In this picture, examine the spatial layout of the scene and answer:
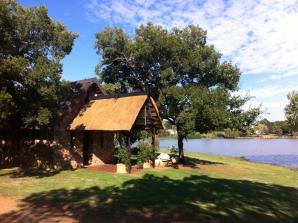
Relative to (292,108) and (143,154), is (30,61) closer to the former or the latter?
(143,154)

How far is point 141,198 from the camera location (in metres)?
14.5

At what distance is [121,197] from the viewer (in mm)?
14625

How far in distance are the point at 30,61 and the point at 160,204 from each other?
38.3 feet

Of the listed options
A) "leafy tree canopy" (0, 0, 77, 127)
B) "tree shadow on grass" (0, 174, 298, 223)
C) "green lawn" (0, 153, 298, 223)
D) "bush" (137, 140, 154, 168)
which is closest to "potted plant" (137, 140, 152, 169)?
"bush" (137, 140, 154, 168)

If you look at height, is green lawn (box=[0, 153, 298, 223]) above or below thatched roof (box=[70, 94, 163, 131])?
below

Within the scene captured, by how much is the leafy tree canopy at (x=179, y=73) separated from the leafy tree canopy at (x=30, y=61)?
908cm

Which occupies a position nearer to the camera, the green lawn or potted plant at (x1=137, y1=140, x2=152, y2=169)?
the green lawn

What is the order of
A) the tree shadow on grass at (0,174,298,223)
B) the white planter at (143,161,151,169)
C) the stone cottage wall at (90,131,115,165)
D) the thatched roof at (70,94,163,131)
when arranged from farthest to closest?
the stone cottage wall at (90,131,115,165) < the white planter at (143,161,151,169) < the thatched roof at (70,94,163,131) < the tree shadow on grass at (0,174,298,223)

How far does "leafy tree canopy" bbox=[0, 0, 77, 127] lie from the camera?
60.9 ft

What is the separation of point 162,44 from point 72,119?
29.6ft

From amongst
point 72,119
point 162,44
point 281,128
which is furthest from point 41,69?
point 281,128

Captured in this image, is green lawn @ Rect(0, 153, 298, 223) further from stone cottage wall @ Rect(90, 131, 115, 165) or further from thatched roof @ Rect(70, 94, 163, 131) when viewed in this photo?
stone cottage wall @ Rect(90, 131, 115, 165)

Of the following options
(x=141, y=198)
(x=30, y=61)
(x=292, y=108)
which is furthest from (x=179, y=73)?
(x=292, y=108)

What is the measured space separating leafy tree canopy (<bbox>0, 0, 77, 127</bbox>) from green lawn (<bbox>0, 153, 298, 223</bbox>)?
3.91 m
